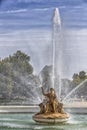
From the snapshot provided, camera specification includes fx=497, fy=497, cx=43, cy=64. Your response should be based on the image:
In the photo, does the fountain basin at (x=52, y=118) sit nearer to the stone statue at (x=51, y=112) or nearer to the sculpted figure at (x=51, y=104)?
the stone statue at (x=51, y=112)

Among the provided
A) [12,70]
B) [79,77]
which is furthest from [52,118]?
[79,77]

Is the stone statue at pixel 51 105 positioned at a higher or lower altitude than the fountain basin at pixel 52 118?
higher

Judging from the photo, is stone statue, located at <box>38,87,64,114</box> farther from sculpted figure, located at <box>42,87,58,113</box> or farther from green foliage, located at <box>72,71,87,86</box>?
green foliage, located at <box>72,71,87,86</box>

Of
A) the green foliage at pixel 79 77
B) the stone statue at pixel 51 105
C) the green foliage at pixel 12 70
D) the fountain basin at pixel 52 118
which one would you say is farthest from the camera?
the green foliage at pixel 79 77

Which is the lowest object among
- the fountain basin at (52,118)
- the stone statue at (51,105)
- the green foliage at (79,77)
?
the fountain basin at (52,118)

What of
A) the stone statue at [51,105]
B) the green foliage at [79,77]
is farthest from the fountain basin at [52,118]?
the green foliage at [79,77]

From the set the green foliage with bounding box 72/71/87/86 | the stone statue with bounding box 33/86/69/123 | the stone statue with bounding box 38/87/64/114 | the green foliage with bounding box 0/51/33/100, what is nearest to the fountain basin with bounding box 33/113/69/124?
the stone statue with bounding box 33/86/69/123

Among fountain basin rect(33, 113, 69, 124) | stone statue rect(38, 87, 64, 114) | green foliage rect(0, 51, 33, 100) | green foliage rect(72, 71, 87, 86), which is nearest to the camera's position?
fountain basin rect(33, 113, 69, 124)

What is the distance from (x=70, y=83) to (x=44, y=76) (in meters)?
4.95

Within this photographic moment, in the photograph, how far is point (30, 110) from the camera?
2812 centimetres

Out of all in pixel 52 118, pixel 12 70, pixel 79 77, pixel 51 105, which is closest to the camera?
pixel 52 118

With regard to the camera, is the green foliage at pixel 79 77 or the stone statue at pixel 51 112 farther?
the green foliage at pixel 79 77

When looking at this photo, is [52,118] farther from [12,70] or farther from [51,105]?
[12,70]


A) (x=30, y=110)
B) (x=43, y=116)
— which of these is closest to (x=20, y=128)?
(x=43, y=116)
